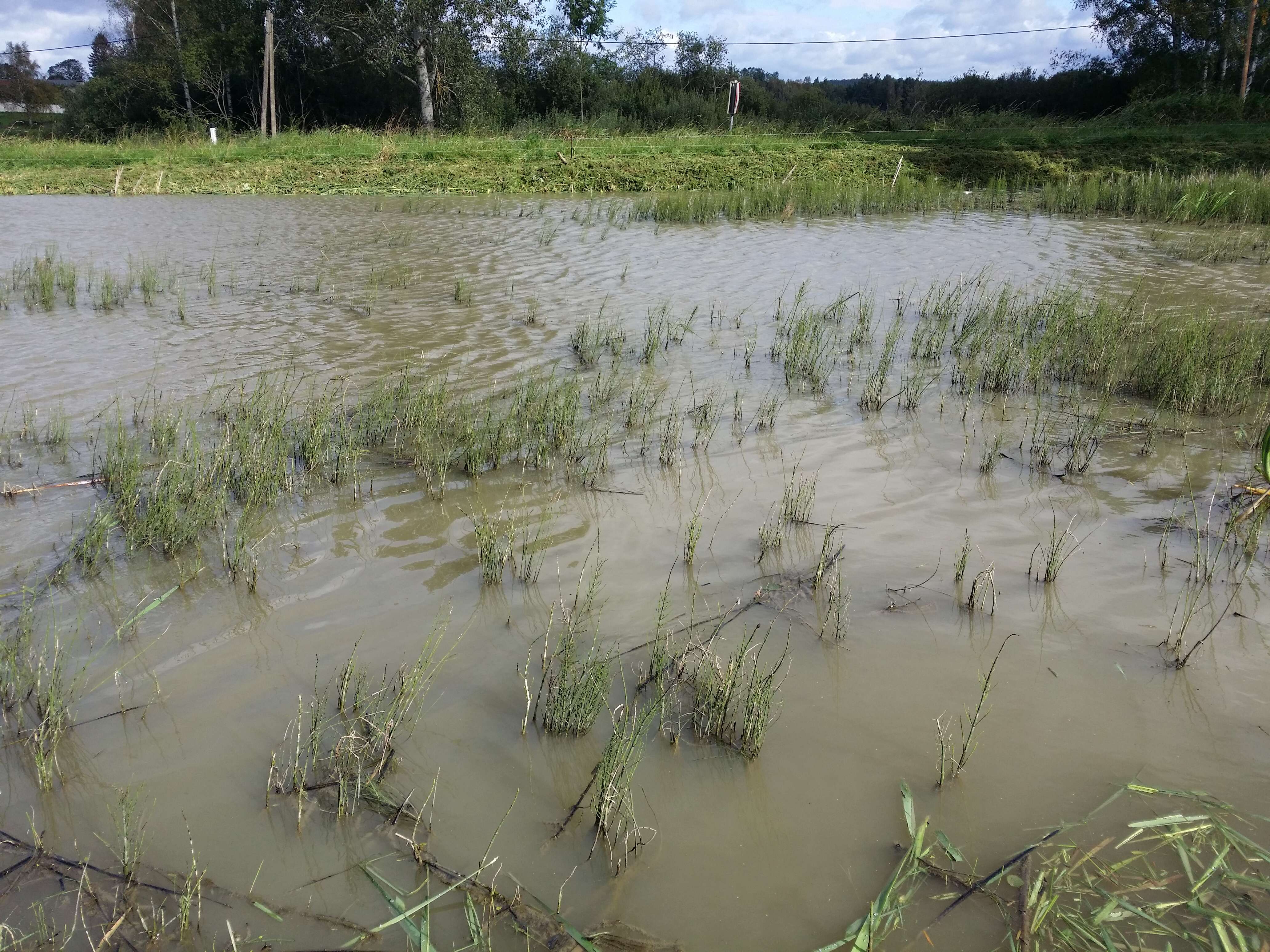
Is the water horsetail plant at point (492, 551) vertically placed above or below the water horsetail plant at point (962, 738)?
above

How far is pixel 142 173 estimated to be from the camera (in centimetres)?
1948

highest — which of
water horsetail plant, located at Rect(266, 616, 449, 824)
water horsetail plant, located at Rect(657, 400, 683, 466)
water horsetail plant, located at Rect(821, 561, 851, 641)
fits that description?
water horsetail plant, located at Rect(657, 400, 683, 466)

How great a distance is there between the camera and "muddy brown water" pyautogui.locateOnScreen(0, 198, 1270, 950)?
7.89 ft

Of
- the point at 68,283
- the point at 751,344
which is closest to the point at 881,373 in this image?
the point at 751,344

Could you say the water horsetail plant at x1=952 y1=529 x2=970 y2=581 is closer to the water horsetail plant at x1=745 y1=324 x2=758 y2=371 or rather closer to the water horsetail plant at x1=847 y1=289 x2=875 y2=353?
the water horsetail plant at x1=745 y1=324 x2=758 y2=371

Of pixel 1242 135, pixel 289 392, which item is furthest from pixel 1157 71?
pixel 289 392

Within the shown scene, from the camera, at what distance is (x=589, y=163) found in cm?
2098

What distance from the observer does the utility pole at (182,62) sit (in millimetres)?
32562

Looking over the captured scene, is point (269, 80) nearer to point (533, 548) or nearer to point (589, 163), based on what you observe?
point (589, 163)

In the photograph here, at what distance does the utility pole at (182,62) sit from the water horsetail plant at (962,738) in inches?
1381

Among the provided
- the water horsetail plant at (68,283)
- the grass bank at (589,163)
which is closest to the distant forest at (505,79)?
the grass bank at (589,163)

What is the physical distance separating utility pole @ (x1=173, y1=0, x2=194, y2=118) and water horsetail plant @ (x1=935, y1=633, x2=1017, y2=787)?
35076mm

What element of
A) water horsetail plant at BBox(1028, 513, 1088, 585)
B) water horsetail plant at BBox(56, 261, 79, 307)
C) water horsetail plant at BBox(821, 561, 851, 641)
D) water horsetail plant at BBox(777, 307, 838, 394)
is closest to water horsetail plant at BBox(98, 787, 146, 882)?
water horsetail plant at BBox(821, 561, 851, 641)

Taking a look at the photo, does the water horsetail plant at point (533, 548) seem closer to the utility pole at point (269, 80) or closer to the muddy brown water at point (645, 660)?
the muddy brown water at point (645, 660)
